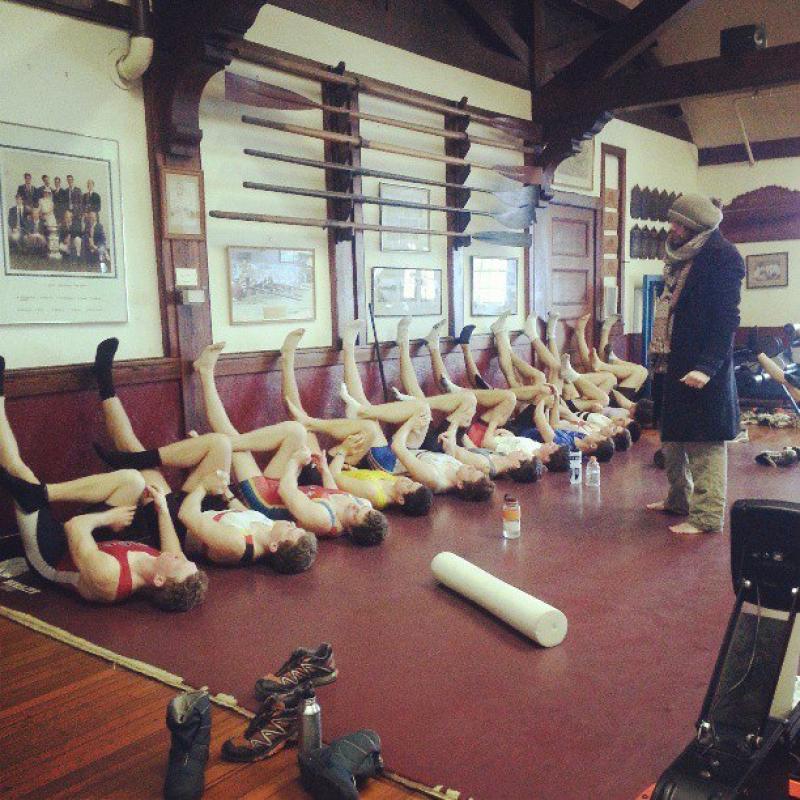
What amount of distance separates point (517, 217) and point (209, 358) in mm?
3621

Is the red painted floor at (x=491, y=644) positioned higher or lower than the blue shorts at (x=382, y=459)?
lower

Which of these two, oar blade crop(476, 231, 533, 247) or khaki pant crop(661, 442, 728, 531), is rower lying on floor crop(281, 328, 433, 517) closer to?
khaki pant crop(661, 442, 728, 531)

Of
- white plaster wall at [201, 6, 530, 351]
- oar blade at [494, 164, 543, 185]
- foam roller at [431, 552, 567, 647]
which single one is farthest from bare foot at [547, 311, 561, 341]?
foam roller at [431, 552, 567, 647]

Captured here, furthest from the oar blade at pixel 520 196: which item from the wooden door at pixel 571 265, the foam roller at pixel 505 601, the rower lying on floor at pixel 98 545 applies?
the rower lying on floor at pixel 98 545

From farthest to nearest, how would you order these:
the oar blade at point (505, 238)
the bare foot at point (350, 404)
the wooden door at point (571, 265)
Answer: the wooden door at point (571, 265)
the oar blade at point (505, 238)
the bare foot at point (350, 404)

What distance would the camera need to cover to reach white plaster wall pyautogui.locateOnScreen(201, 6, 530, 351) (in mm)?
4926

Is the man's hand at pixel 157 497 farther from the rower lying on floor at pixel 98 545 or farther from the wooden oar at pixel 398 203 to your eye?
the wooden oar at pixel 398 203

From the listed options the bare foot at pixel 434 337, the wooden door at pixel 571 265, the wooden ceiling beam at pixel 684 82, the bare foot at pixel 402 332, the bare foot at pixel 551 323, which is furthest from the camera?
the wooden door at pixel 571 265

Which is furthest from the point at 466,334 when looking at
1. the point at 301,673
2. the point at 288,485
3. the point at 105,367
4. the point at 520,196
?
the point at 301,673

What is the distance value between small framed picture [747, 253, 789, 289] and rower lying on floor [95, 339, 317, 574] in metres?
8.21

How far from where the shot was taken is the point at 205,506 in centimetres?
414

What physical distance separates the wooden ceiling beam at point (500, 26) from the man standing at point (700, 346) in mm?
3686

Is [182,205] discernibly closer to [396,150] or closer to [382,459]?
[396,150]

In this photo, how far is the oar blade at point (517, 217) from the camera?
6.90 m
